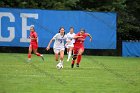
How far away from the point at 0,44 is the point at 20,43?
4.93 ft

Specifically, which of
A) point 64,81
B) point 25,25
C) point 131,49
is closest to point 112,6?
point 131,49

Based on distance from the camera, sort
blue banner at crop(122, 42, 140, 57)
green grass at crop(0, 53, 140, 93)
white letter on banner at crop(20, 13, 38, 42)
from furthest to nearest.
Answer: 1. blue banner at crop(122, 42, 140, 57)
2. white letter on banner at crop(20, 13, 38, 42)
3. green grass at crop(0, 53, 140, 93)

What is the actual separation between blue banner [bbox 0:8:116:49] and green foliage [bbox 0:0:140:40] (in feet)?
15.7

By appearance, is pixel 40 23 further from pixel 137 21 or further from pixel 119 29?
pixel 137 21

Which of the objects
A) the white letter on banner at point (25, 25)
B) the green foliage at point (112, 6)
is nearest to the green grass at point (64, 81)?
the white letter on banner at point (25, 25)

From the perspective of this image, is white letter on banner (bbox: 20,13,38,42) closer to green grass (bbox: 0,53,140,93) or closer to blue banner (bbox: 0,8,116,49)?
blue banner (bbox: 0,8,116,49)

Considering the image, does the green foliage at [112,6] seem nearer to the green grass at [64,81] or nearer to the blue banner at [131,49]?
the blue banner at [131,49]

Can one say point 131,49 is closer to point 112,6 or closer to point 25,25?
point 112,6

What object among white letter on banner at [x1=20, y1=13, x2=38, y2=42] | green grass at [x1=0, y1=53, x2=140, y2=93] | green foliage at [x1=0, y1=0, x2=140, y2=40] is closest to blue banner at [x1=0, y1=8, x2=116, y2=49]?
white letter on banner at [x1=20, y1=13, x2=38, y2=42]

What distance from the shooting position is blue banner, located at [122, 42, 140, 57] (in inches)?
1716

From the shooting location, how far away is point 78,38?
2852 centimetres

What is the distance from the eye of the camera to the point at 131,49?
4362cm

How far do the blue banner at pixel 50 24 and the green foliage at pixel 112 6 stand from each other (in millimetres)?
4794

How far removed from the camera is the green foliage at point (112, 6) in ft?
156
